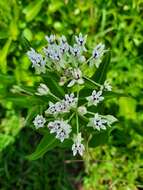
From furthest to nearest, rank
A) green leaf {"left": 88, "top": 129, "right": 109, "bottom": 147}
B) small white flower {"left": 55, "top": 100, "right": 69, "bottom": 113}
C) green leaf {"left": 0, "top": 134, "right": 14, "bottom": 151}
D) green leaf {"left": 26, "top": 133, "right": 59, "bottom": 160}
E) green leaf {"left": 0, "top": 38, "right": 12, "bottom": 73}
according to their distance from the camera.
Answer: green leaf {"left": 0, "top": 134, "right": 14, "bottom": 151} < green leaf {"left": 0, "top": 38, "right": 12, "bottom": 73} < green leaf {"left": 88, "top": 129, "right": 109, "bottom": 147} < green leaf {"left": 26, "top": 133, "right": 59, "bottom": 160} < small white flower {"left": 55, "top": 100, "right": 69, "bottom": 113}

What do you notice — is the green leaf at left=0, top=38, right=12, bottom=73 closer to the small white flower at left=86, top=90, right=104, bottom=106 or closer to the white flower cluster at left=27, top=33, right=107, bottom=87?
the white flower cluster at left=27, top=33, right=107, bottom=87

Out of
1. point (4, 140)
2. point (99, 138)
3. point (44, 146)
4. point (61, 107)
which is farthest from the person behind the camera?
point (4, 140)

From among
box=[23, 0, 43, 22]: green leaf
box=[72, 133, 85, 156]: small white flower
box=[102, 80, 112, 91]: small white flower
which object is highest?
box=[23, 0, 43, 22]: green leaf

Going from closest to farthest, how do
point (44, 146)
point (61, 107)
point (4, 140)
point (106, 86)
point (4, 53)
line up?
point (61, 107), point (106, 86), point (44, 146), point (4, 53), point (4, 140)

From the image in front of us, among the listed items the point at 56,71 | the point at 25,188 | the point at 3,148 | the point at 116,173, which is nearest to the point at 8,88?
the point at 3,148

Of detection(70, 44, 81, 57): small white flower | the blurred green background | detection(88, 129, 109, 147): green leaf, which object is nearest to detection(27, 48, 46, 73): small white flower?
detection(70, 44, 81, 57): small white flower

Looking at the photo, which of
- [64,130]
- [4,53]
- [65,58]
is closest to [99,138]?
[64,130]

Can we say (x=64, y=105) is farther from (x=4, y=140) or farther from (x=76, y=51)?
(x=4, y=140)

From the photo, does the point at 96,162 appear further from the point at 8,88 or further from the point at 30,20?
the point at 30,20
